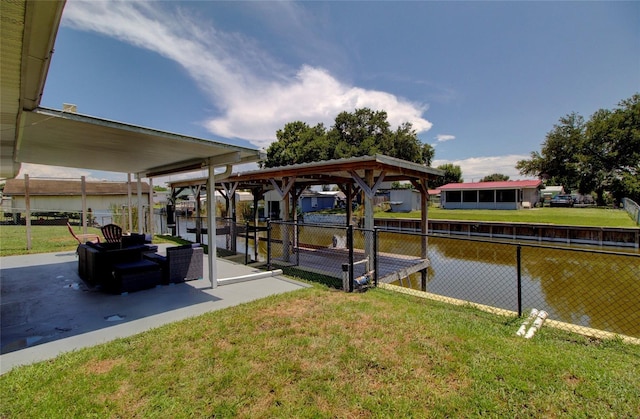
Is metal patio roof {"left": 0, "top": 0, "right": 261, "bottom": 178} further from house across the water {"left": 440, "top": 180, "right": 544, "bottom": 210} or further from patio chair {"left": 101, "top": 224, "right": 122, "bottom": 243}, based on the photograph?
house across the water {"left": 440, "top": 180, "right": 544, "bottom": 210}

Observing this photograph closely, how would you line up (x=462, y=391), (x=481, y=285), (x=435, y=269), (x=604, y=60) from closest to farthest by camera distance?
(x=462, y=391) → (x=481, y=285) → (x=435, y=269) → (x=604, y=60)

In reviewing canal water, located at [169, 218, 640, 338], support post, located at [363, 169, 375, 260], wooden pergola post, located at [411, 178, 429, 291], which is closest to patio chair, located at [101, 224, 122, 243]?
canal water, located at [169, 218, 640, 338]

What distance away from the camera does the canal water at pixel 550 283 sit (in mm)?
6090

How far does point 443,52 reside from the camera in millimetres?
12664

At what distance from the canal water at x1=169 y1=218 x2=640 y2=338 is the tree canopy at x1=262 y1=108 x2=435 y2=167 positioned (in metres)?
20.8

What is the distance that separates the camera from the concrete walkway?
315 centimetres

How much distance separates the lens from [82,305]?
4.19m

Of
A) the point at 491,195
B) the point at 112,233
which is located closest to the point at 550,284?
the point at 112,233

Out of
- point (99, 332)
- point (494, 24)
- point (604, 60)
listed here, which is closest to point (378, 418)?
point (99, 332)

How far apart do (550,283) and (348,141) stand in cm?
3058

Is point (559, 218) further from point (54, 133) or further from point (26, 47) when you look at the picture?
point (26, 47)

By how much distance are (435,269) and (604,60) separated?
14.9 m

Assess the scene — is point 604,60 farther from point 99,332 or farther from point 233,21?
point 99,332

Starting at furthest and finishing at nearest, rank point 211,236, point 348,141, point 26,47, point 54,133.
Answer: point 348,141, point 211,236, point 54,133, point 26,47
